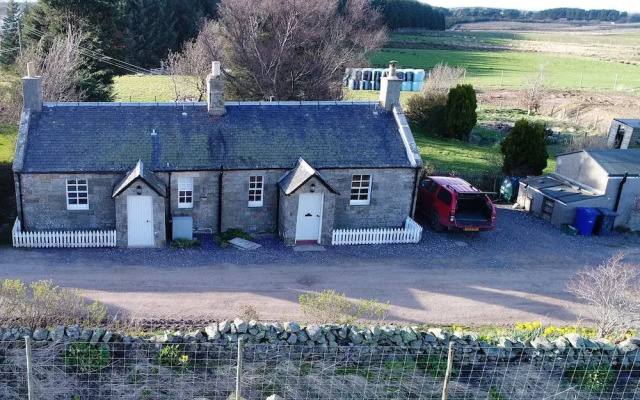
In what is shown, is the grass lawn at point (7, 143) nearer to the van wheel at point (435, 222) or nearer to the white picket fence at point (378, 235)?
the white picket fence at point (378, 235)

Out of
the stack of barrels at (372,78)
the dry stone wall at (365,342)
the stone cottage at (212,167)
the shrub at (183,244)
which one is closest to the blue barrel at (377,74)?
the stack of barrels at (372,78)

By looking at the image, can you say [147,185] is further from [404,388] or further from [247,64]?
[247,64]

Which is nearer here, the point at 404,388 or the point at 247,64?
the point at 404,388

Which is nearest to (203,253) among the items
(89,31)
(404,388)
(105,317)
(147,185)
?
(147,185)

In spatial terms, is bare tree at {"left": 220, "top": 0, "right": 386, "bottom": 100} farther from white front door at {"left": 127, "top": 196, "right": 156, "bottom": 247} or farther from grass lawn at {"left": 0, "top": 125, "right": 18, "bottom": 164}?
white front door at {"left": 127, "top": 196, "right": 156, "bottom": 247}

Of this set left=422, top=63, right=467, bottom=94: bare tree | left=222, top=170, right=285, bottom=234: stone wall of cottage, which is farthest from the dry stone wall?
left=422, top=63, right=467, bottom=94: bare tree

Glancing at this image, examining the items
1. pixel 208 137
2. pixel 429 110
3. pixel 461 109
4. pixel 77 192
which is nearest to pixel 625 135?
pixel 461 109

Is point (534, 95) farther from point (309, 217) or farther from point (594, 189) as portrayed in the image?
point (309, 217)
